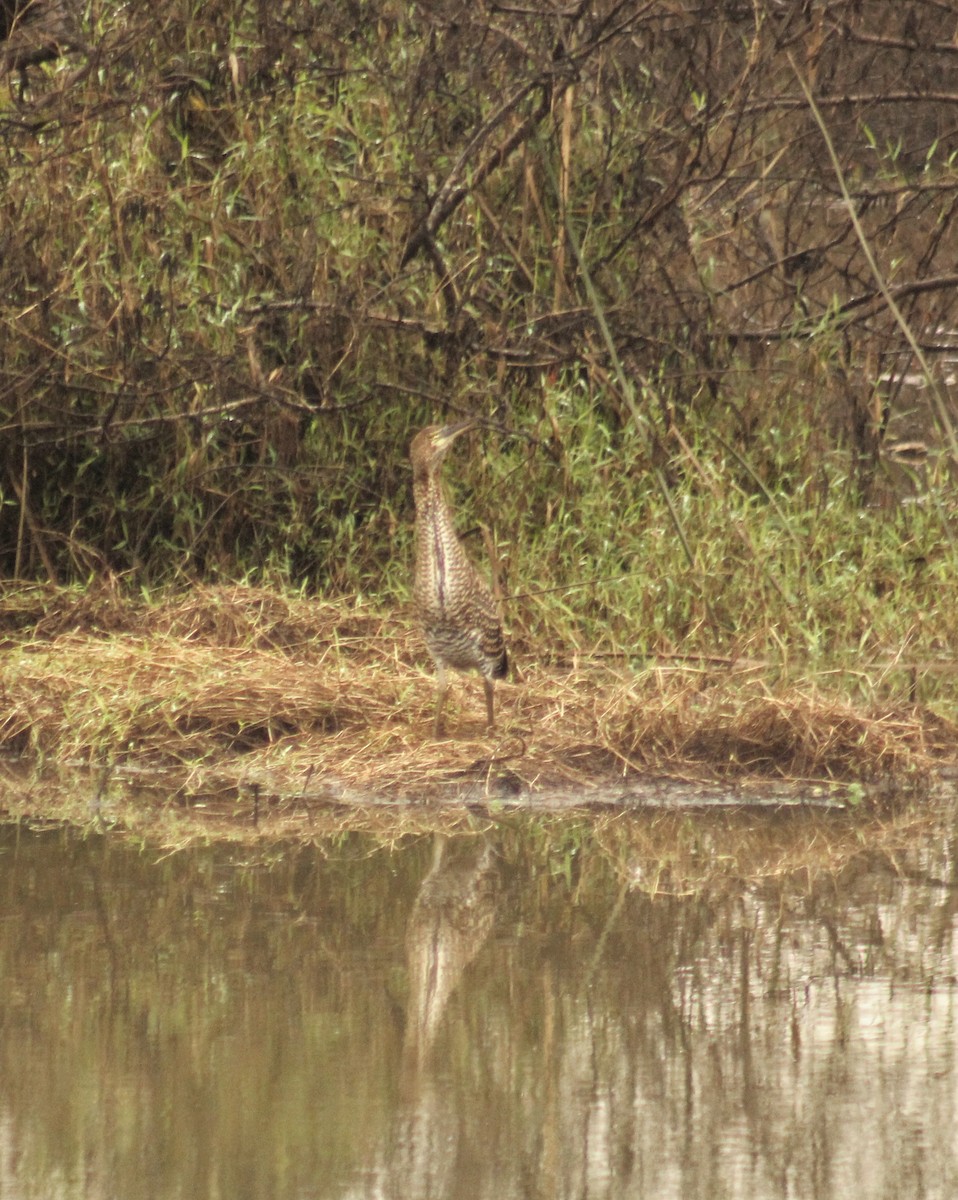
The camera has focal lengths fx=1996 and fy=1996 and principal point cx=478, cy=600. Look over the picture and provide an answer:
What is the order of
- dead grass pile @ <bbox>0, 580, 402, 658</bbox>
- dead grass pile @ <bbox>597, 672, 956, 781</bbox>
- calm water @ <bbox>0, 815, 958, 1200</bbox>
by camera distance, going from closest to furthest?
1. calm water @ <bbox>0, 815, 958, 1200</bbox>
2. dead grass pile @ <bbox>597, 672, 956, 781</bbox>
3. dead grass pile @ <bbox>0, 580, 402, 658</bbox>

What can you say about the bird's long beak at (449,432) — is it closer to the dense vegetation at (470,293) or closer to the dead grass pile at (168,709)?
the dead grass pile at (168,709)

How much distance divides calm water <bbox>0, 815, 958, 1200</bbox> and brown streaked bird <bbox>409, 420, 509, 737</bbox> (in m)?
1.00

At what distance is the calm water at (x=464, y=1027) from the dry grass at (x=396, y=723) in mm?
667

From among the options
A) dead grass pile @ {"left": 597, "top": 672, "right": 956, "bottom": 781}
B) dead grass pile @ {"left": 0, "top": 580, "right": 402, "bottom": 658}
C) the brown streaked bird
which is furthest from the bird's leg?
dead grass pile @ {"left": 0, "top": 580, "right": 402, "bottom": 658}

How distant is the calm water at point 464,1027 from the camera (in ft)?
10.9

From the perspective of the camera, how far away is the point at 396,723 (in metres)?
6.57

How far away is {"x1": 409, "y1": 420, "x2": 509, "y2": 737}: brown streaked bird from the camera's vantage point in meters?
6.32

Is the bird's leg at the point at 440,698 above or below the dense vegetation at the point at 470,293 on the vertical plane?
below

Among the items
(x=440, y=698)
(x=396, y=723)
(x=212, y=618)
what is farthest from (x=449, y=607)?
(x=212, y=618)

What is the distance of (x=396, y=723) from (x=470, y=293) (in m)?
2.42

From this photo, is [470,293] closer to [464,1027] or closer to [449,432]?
[449,432]

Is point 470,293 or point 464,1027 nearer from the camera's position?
point 464,1027

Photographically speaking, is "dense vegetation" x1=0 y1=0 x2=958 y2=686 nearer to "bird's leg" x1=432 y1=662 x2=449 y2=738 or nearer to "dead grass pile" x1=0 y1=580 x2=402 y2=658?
"dead grass pile" x1=0 y1=580 x2=402 y2=658

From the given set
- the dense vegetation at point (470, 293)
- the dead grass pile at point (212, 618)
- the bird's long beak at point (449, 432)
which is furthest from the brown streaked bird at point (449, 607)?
the dense vegetation at point (470, 293)
